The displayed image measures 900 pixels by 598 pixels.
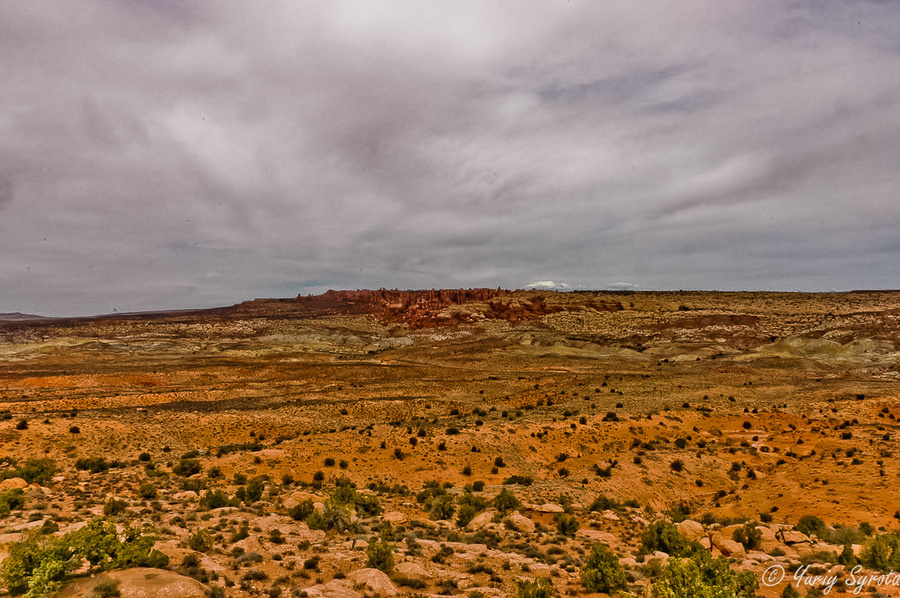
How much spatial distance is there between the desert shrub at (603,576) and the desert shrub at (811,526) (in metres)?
7.63

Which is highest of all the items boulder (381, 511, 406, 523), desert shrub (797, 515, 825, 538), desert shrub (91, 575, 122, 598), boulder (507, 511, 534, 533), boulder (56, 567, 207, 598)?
desert shrub (91, 575, 122, 598)

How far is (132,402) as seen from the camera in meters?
35.7

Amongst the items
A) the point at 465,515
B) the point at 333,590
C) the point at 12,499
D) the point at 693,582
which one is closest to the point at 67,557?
the point at 333,590

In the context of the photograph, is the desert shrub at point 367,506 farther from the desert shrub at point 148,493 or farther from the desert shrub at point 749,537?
the desert shrub at point 749,537

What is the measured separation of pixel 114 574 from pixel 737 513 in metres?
17.9

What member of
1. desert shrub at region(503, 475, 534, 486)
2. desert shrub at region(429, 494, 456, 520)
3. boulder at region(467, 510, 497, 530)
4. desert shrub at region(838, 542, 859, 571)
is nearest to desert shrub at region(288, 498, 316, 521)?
desert shrub at region(429, 494, 456, 520)

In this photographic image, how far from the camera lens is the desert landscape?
8711 mm

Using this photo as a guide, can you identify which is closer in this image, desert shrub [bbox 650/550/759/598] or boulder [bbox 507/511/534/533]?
desert shrub [bbox 650/550/759/598]

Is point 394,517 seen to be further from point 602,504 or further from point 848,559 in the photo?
point 848,559

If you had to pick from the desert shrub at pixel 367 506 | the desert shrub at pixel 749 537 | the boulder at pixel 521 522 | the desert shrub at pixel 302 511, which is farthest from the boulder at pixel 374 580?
the desert shrub at pixel 749 537

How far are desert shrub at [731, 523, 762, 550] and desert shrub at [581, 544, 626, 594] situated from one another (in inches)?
204

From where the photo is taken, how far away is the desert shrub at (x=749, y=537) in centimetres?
1141

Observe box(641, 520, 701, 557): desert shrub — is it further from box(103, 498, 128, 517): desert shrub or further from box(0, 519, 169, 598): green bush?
box(103, 498, 128, 517): desert shrub

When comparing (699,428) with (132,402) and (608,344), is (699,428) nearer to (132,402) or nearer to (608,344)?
(132,402)
